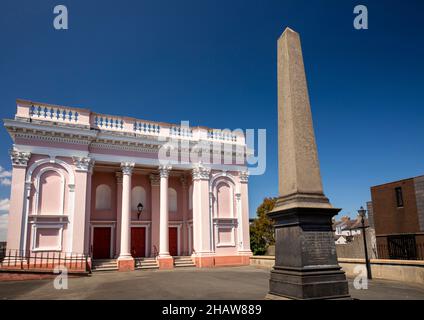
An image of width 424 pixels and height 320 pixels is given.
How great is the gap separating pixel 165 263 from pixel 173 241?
161 inches

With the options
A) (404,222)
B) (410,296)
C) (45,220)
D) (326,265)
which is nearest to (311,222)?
(326,265)

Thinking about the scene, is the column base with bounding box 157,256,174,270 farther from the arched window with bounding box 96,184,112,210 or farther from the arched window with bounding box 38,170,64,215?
the arched window with bounding box 38,170,64,215

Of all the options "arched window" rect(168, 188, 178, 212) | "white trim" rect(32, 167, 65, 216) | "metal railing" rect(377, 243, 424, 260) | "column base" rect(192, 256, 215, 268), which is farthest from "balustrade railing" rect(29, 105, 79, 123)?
"metal railing" rect(377, 243, 424, 260)

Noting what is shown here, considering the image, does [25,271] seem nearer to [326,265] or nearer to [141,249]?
[141,249]

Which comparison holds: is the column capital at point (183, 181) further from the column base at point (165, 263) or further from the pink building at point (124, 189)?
the column base at point (165, 263)

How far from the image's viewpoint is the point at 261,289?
11031 mm

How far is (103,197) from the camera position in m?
24.4

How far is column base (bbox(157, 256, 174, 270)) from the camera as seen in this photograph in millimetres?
21781

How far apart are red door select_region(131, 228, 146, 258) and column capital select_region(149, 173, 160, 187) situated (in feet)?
11.0

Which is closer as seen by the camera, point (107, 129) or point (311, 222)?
point (311, 222)

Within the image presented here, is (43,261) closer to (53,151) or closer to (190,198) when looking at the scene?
(53,151)

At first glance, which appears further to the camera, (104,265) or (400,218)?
(400,218)

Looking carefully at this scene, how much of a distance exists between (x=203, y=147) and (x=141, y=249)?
848cm

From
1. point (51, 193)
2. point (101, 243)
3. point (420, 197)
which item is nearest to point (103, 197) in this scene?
point (101, 243)
